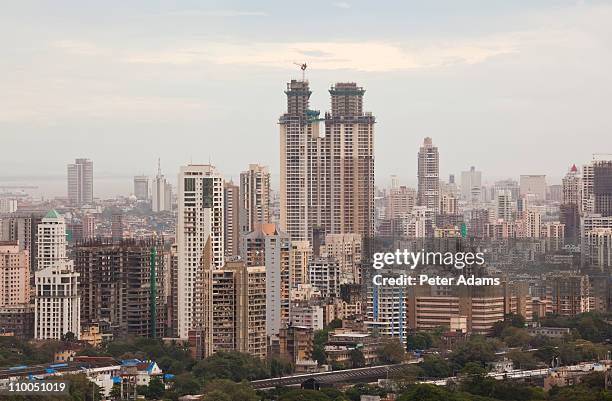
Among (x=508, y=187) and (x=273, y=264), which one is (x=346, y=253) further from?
(x=508, y=187)

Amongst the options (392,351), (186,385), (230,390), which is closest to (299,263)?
(392,351)

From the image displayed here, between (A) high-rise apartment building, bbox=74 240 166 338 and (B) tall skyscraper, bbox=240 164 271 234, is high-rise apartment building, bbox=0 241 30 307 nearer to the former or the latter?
(A) high-rise apartment building, bbox=74 240 166 338

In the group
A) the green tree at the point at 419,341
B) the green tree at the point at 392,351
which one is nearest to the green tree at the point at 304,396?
the green tree at the point at 392,351

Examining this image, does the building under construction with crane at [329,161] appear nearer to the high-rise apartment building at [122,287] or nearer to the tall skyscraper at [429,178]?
the tall skyscraper at [429,178]

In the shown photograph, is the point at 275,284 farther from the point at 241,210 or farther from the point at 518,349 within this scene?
the point at 241,210

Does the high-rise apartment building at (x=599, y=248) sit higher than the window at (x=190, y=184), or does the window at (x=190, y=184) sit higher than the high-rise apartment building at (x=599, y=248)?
the window at (x=190, y=184)

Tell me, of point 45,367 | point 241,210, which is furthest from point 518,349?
point 241,210
